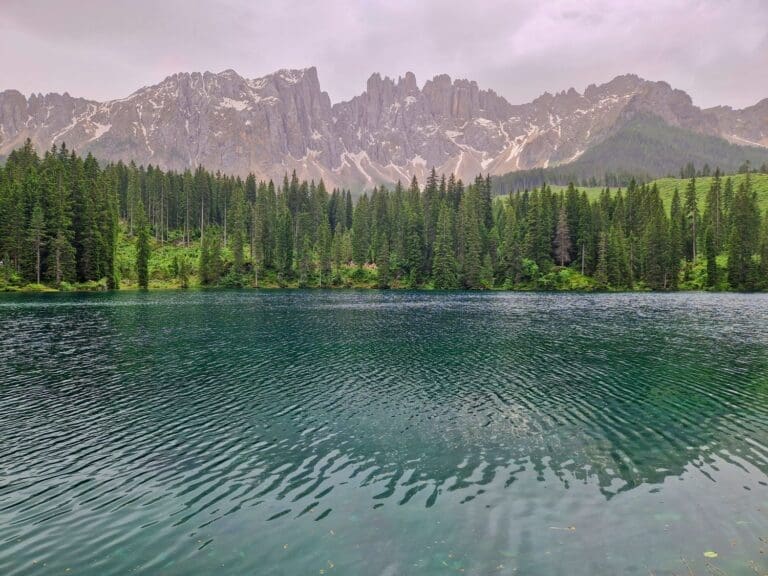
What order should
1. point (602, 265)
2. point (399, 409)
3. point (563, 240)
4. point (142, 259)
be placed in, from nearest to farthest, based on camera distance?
point (399, 409)
point (142, 259)
point (602, 265)
point (563, 240)

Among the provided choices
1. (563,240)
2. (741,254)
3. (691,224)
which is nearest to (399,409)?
(563,240)

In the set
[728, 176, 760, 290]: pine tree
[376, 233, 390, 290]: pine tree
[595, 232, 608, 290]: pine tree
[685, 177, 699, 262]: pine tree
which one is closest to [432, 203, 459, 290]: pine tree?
[376, 233, 390, 290]: pine tree

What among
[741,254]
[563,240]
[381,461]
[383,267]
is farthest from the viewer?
[383,267]

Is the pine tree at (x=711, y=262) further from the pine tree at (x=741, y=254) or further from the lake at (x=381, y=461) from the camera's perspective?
the lake at (x=381, y=461)

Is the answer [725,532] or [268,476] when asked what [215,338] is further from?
[725,532]

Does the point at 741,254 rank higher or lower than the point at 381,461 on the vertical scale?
higher

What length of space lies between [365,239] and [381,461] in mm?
154521

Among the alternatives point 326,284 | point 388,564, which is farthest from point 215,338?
point 326,284

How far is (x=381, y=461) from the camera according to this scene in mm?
19094

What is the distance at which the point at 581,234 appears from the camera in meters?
152

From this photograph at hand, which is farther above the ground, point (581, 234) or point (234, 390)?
point (581, 234)

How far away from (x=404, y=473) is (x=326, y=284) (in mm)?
143595

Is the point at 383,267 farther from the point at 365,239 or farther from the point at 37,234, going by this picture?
the point at 37,234

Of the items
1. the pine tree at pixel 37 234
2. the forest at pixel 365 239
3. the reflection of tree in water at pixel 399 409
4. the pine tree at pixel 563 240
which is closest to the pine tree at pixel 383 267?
the forest at pixel 365 239
